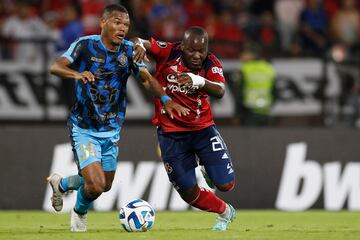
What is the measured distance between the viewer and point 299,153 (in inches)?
643

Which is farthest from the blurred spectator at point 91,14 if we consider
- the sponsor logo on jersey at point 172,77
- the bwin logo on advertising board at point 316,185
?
the sponsor logo on jersey at point 172,77

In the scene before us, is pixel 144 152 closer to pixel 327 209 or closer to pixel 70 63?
pixel 327 209

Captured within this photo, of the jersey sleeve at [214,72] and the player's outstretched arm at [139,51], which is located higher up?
the player's outstretched arm at [139,51]

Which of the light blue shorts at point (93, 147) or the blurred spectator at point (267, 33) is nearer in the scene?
the light blue shorts at point (93, 147)

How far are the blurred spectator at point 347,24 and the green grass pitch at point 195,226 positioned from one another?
5.01 metres

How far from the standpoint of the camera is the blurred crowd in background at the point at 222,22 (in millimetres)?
17656

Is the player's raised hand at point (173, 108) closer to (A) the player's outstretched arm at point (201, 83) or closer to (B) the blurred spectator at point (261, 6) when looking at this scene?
(A) the player's outstretched arm at point (201, 83)

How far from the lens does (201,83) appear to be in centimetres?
1055

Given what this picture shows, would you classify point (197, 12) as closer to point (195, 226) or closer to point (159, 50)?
point (195, 226)

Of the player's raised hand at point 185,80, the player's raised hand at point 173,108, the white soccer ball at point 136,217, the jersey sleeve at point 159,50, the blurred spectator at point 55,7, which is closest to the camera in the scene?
the player's raised hand at point 173,108

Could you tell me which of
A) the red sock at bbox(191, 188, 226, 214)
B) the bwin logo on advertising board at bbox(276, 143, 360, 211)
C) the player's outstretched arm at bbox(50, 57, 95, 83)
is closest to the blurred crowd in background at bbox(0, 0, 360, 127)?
the bwin logo on advertising board at bbox(276, 143, 360, 211)

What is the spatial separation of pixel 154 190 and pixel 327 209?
9.39 feet

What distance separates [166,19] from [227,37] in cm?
123

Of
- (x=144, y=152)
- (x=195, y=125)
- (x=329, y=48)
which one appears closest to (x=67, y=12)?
(x=144, y=152)
